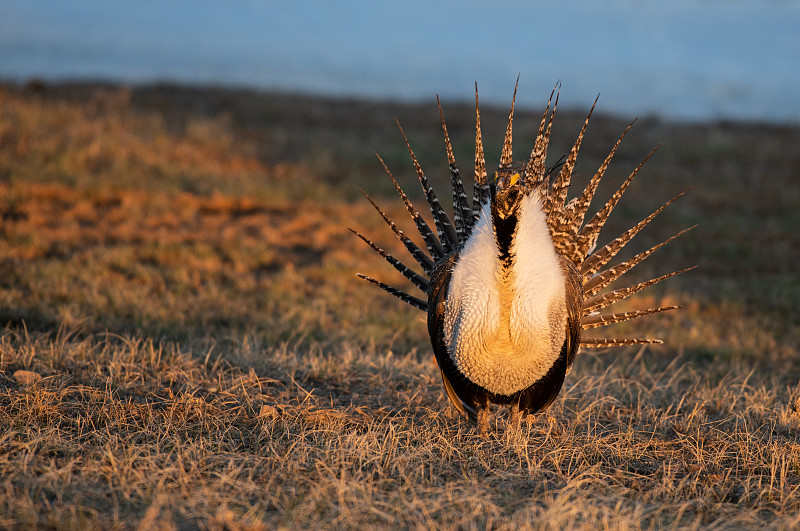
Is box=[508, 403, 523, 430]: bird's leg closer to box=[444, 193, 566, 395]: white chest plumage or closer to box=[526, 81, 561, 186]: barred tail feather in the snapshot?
box=[444, 193, 566, 395]: white chest plumage

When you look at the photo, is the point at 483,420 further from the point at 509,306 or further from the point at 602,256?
the point at 602,256

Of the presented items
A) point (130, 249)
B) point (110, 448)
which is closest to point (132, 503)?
point (110, 448)

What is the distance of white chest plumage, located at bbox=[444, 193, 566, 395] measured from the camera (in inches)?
104

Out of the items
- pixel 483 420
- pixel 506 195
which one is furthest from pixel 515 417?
pixel 506 195

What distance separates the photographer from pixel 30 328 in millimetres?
4336

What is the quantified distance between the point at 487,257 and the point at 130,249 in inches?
188

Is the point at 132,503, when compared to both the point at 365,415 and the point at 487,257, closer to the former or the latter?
the point at 365,415

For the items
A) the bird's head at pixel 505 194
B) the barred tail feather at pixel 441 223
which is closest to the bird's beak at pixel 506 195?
the bird's head at pixel 505 194

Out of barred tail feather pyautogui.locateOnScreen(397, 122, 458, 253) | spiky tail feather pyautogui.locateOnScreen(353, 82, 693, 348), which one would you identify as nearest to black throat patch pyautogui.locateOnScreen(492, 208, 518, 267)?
spiky tail feather pyautogui.locateOnScreen(353, 82, 693, 348)

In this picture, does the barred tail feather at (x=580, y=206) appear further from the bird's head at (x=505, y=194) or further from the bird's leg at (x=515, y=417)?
the bird's leg at (x=515, y=417)

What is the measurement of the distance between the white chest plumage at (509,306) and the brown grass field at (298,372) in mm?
358

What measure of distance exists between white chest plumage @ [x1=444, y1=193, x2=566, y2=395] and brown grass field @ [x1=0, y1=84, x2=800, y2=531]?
0.36 m

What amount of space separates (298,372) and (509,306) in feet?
4.94

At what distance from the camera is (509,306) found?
2.65m
